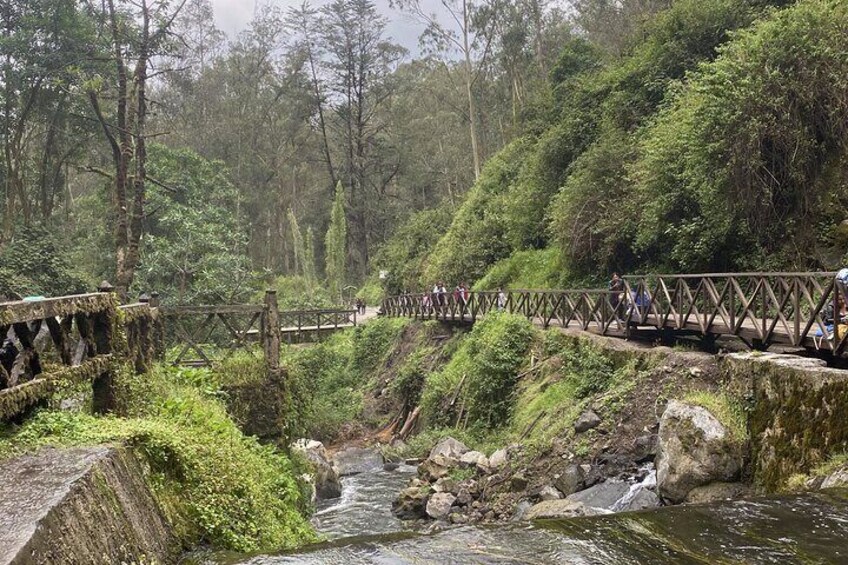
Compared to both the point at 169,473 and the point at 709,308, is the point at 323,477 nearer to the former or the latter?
the point at 709,308

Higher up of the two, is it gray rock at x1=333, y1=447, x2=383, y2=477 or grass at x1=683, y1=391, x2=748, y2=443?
grass at x1=683, y1=391, x2=748, y2=443

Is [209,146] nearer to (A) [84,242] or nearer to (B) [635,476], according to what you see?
(A) [84,242]

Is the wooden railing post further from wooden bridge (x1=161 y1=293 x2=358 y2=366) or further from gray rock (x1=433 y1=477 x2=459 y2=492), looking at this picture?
gray rock (x1=433 y1=477 x2=459 y2=492)

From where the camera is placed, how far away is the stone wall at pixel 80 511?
277 cm

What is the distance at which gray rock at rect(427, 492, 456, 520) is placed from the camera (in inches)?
411

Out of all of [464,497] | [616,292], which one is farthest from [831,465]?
[616,292]

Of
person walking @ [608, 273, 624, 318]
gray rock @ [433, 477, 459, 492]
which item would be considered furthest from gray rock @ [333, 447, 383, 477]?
person walking @ [608, 273, 624, 318]

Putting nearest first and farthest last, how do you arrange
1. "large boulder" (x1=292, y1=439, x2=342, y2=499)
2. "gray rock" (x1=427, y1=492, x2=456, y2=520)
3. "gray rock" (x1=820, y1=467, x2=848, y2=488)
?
"gray rock" (x1=820, y1=467, x2=848, y2=488) → "gray rock" (x1=427, y1=492, x2=456, y2=520) → "large boulder" (x1=292, y1=439, x2=342, y2=499)

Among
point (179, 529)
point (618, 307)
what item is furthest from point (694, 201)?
point (179, 529)

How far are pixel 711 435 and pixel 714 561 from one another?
4094 mm

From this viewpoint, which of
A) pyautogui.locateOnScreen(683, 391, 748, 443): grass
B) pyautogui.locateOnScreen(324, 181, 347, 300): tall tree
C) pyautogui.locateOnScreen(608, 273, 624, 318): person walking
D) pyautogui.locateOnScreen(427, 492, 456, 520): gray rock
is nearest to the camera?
pyautogui.locateOnScreen(683, 391, 748, 443): grass

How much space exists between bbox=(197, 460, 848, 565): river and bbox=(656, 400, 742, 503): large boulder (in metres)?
2.28

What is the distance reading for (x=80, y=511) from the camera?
3174mm

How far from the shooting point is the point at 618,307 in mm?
13211
